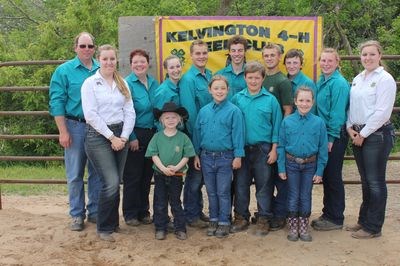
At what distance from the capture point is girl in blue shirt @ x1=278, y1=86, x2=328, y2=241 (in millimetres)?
4641

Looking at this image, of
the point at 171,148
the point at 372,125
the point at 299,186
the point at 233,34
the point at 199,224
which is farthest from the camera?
the point at 233,34

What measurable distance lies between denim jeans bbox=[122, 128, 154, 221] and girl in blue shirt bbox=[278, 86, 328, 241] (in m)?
1.26

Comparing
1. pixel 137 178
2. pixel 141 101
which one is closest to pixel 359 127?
Result: pixel 141 101

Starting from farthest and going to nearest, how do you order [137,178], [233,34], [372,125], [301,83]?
[233,34] → [137,178] → [301,83] → [372,125]

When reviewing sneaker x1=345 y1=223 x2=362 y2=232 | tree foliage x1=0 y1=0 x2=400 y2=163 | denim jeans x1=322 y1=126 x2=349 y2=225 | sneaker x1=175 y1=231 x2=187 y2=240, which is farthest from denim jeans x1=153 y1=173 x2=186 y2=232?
tree foliage x1=0 y1=0 x2=400 y2=163

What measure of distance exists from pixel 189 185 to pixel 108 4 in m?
12.5

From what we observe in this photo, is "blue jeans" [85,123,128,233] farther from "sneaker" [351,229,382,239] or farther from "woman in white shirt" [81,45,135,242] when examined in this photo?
"sneaker" [351,229,382,239]

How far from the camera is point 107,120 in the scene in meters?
4.58

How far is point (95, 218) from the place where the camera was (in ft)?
→ 16.9

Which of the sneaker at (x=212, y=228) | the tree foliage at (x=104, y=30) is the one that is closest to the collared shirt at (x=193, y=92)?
the sneaker at (x=212, y=228)

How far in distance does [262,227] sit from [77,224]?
1.75 meters

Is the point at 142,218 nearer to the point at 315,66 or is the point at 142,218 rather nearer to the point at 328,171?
the point at 328,171

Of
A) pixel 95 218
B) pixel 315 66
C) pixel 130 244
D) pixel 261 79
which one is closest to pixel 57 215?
pixel 95 218

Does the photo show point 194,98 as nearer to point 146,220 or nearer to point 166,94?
point 166,94
